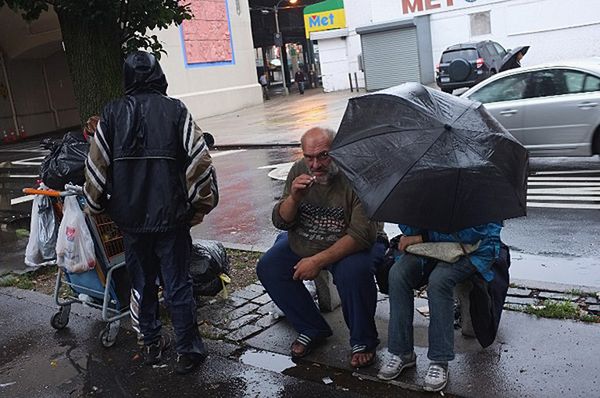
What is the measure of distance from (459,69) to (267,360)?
58.3 ft

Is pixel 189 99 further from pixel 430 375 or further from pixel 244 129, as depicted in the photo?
pixel 430 375

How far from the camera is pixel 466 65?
20125mm

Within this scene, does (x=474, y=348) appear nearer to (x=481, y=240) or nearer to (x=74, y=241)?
(x=481, y=240)

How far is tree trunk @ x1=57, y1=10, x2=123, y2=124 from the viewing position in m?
5.71

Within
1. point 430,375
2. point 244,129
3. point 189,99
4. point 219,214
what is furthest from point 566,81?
point 189,99

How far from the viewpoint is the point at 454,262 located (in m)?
3.44

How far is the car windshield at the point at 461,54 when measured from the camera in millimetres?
20575

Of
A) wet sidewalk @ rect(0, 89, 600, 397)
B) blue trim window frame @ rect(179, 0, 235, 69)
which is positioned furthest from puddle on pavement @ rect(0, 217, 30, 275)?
blue trim window frame @ rect(179, 0, 235, 69)

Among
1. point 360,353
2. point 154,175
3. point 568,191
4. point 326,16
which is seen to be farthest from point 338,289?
point 326,16

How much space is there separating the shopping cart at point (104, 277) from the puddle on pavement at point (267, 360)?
3.28 feet

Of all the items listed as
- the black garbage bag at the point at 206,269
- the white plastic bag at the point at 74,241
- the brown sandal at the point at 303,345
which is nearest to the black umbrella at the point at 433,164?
the brown sandal at the point at 303,345

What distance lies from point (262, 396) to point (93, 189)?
5.22 ft

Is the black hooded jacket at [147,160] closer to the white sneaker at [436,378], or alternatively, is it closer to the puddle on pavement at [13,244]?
the white sneaker at [436,378]

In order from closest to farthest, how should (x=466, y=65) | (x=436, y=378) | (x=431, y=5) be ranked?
(x=436, y=378)
(x=466, y=65)
(x=431, y=5)
